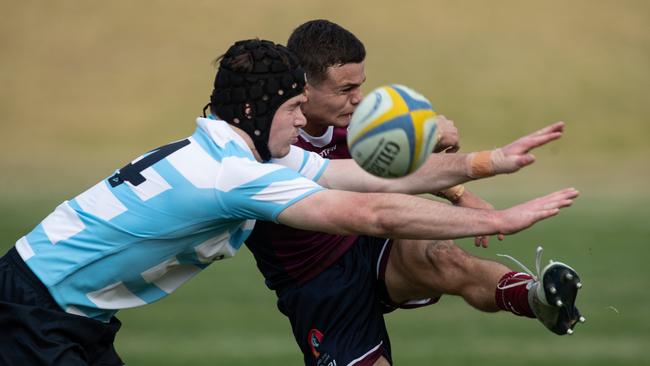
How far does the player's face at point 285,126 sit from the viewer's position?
19.7 ft

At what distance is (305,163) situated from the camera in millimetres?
6523

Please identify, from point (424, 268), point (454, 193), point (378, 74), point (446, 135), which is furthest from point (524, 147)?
point (378, 74)

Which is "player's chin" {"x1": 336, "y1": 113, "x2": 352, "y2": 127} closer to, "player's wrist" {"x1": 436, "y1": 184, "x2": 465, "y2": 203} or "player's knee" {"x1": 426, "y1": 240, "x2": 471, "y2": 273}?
"player's wrist" {"x1": 436, "y1": 184, "x2": 465, "y2": 203}

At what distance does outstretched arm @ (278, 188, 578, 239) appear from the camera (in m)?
5.31

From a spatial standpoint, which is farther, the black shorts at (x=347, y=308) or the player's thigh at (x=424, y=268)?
the black shorts at (x=347, y=308)

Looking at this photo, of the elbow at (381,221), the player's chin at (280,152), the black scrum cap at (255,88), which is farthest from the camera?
Answer: the player's chin at (280,152)

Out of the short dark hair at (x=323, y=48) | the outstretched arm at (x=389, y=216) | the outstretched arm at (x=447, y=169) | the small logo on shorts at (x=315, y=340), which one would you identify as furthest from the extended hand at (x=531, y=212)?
the small logo on shorts at (x=315, y=340)

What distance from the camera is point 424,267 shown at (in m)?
7.10

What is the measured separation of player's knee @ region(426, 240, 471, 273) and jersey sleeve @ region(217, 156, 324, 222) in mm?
1708

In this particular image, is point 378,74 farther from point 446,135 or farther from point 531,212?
point 531,212

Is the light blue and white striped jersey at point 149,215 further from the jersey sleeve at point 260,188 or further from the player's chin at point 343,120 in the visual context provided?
the player's chin at point 343,120

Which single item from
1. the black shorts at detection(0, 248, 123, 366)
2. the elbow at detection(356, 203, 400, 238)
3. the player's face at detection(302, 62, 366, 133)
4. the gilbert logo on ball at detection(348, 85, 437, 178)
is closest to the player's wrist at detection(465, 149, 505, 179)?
the gilbert logo on ball at detection(348, 85, 437, 178)

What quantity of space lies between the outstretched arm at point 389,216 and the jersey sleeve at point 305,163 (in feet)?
3.06

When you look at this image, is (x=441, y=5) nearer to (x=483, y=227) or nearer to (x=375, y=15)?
(x=375, y=15)
